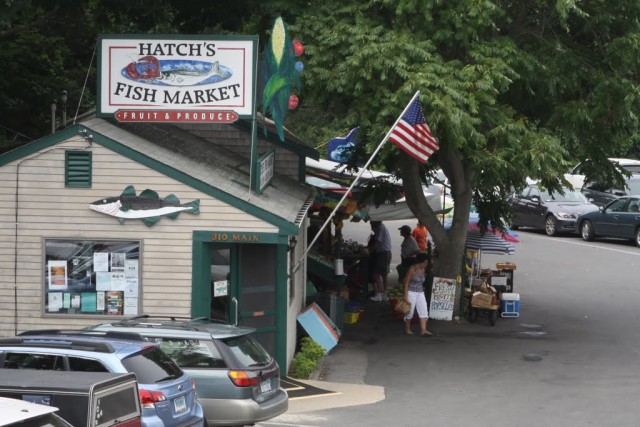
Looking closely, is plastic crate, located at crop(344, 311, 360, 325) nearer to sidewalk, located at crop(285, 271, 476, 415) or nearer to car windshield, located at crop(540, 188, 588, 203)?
sidewalk, located at crop(285, 271, 476, 415)

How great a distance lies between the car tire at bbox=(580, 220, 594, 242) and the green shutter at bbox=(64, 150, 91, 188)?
82.2ft

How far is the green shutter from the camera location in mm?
16531

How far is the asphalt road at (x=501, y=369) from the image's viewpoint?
1532 cm

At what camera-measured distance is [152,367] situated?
11195 millimetres

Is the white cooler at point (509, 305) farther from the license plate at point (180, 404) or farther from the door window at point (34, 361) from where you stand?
the door window at point (34, 361)

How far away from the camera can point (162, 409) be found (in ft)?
36.0

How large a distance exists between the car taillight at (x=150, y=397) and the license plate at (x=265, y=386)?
200cm

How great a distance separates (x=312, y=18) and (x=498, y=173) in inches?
171

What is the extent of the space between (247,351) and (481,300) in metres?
10.4

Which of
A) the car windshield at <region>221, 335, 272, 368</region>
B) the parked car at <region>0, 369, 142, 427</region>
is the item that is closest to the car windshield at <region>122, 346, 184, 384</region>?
the parked car at <region>0, 369, 142, 427</region>

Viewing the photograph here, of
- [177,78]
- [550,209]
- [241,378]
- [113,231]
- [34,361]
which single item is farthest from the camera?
[550,209]

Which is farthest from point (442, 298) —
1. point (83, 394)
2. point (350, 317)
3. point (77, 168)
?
point (83, 394)

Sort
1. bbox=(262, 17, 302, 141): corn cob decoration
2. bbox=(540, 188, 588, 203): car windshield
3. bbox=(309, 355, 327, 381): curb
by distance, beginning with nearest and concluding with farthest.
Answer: bbox=(262, 17, 302, 141): corn cob decoration
bbox=(309, 355, 327, 381): curb
bbox=(540, 188, 588, 203): car windshield

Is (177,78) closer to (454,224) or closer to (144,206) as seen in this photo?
(144,206)
